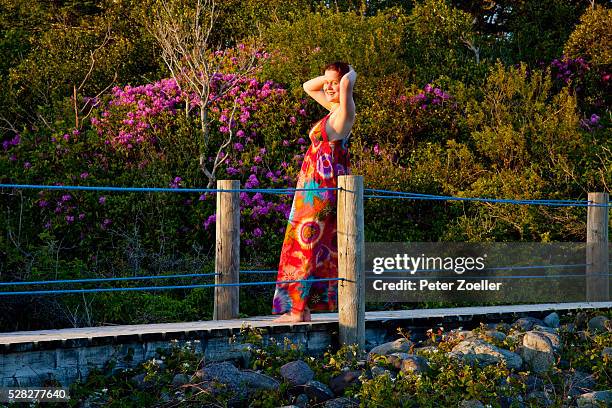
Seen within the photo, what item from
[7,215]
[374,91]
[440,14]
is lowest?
[7,215]

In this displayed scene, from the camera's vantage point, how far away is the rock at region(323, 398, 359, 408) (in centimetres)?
680

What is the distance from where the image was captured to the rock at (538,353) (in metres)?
8.12

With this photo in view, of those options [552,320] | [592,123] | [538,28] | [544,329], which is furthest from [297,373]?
[538,28]

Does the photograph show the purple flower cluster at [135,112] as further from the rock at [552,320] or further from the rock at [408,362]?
the rock at [408,362]

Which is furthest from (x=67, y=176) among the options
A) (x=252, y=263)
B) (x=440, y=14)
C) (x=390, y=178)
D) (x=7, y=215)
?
(x=440, y=14)

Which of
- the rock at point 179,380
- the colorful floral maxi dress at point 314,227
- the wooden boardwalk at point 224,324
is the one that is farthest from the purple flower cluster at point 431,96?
the rock at point 179,380

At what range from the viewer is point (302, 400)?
271 inches

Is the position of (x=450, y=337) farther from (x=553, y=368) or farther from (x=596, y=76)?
(x=596, y=76)

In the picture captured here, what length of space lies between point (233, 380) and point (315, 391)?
0.55 meters

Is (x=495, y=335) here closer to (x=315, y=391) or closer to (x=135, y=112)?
(x=315, y=391)

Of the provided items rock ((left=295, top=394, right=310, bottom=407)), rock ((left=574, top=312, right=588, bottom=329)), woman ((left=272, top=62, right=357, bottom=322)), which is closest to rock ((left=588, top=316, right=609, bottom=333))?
rock ((left=574, top=312, right=588, bottom=329))

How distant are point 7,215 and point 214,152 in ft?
9.93

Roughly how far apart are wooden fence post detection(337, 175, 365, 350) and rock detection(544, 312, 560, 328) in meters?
2.45

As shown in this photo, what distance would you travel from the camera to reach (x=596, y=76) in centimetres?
1720
